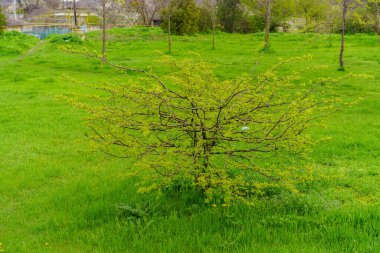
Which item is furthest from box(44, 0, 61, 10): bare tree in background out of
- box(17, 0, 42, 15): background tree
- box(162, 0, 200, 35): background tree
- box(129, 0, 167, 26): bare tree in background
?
box(162, 0, 200, 35): background tree

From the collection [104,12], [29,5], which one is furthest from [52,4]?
[104,12]

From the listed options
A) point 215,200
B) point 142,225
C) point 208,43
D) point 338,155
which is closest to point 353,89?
point 338,155

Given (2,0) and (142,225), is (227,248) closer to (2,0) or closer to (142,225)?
(142,225)

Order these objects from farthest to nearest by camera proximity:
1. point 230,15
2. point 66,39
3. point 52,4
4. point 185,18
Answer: point 52,4
point 230,15
point 185,18
point 66,39

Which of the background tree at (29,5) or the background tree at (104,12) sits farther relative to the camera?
the background tree at (29,5)

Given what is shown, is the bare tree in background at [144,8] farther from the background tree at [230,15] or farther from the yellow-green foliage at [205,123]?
the yellow-green foliage at [205,123]

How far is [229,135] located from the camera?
486 cm

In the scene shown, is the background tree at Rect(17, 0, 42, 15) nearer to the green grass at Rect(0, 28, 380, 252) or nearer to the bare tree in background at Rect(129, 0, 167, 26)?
the bare tree in background at Rect(129, 0, 167, 26)

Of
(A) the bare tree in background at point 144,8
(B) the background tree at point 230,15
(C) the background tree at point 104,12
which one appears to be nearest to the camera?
(C) the background tree at point 104,12

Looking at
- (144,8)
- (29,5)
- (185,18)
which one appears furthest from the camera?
(29,5)

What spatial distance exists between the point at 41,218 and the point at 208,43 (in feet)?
83.7

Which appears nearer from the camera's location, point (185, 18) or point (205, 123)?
point (205, 123)

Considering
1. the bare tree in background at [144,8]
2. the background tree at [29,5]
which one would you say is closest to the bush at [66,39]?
the bare tree in background at [144,8]

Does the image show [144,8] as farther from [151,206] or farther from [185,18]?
[151,206]
